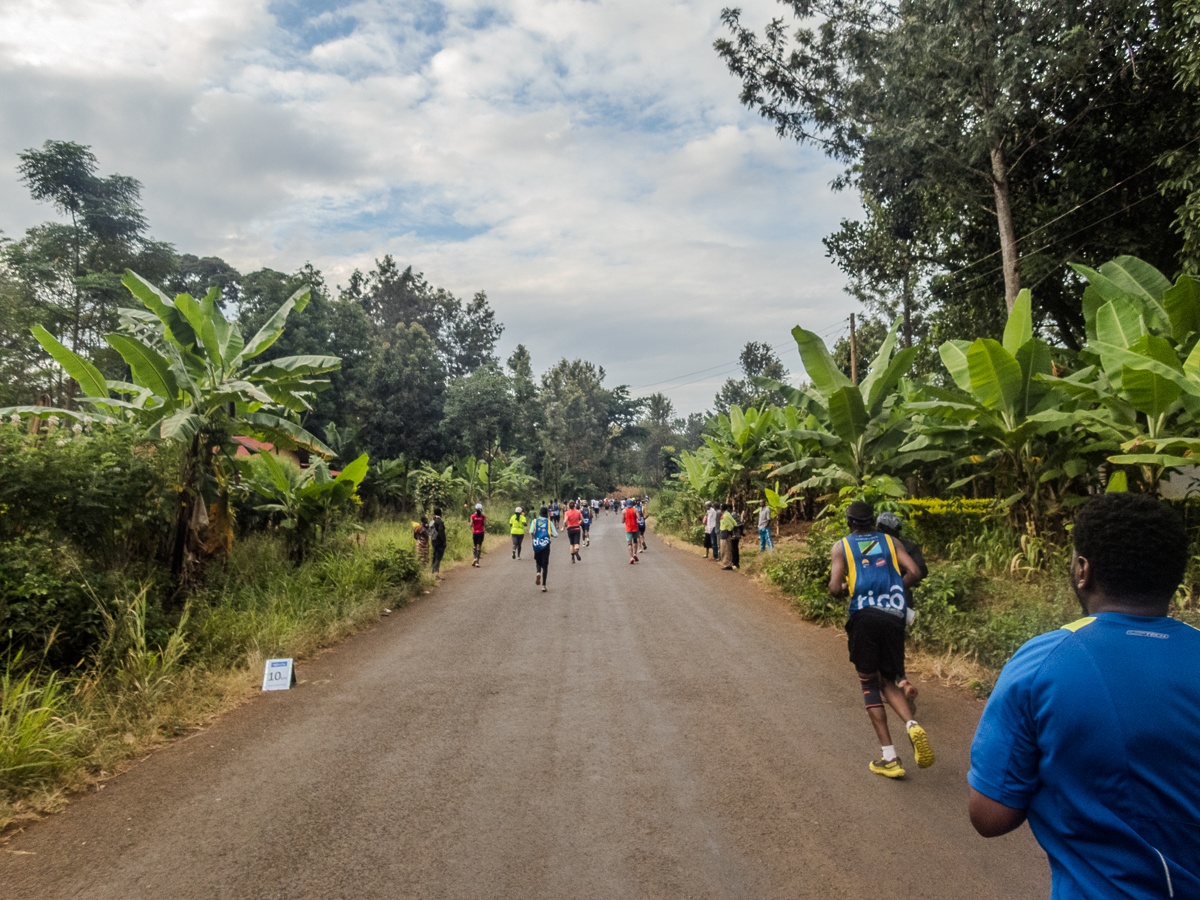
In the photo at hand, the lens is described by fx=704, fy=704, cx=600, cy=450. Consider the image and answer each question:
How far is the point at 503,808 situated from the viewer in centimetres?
430

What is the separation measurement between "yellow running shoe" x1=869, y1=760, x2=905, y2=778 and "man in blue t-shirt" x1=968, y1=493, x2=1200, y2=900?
3.06 meters

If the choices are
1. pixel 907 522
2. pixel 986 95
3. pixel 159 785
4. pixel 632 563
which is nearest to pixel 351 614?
pixel 159 785

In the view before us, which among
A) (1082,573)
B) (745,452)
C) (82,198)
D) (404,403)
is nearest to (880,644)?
(1082,573)

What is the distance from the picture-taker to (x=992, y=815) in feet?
5.95

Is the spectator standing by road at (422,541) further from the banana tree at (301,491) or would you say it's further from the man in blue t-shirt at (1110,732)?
the man in blue t-shirt at (1110,732)

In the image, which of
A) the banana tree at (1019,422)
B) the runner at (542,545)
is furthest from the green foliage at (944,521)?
the runner at (542,545)

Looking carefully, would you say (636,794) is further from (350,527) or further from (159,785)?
(350,527)

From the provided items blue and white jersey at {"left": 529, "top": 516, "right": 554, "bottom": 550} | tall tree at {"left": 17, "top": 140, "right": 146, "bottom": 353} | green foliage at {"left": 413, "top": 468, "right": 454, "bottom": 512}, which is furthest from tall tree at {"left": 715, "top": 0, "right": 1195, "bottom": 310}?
tall tree at {"left": 17, "top": 140, "right": 146, "bottom": 353}

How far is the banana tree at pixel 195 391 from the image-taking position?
8.77 m

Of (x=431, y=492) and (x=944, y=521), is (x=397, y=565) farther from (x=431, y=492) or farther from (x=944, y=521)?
(x=431, y=492)

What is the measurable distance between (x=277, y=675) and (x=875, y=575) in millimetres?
5818

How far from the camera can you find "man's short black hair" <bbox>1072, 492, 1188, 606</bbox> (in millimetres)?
1823

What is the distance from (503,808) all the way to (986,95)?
16.9m

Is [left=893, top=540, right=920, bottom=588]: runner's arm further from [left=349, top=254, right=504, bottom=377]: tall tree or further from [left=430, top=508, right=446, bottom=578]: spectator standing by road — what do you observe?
[left=349, top=254, right=504, bottom=377]: tall tree
